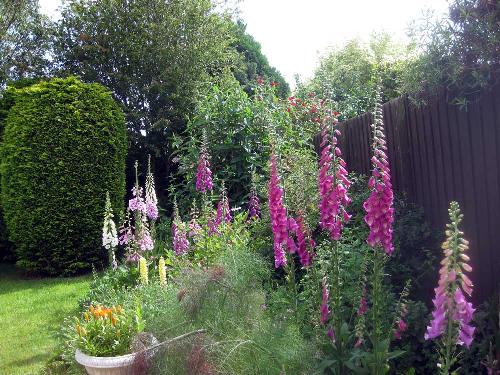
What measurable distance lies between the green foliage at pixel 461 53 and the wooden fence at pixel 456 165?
149 mm

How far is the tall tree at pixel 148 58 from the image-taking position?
1201 centimetres

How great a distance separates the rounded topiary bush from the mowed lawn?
1.99ft

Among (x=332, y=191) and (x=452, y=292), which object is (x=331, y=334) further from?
(x=452, y=292)

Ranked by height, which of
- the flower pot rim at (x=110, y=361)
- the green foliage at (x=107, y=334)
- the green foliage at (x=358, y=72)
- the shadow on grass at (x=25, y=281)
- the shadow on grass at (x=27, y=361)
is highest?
the green foliage at (x=358, y=72)

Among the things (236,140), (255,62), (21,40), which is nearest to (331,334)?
(236,140)

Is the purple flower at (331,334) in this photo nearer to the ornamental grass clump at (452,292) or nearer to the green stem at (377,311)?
the green stem at (377,311)

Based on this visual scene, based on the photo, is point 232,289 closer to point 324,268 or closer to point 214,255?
point 324,268

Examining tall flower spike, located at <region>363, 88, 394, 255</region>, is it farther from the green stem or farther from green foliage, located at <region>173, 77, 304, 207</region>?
green foliage, located at <region>173, 77, 304, 207</region>

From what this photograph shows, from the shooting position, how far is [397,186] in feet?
16.4

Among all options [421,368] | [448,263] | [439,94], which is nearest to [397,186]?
[439,94]

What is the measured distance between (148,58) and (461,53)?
9.44 metres

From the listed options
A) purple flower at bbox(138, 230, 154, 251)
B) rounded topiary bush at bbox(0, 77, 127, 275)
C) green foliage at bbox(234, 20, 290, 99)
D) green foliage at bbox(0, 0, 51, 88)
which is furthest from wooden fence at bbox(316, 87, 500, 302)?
green foliage at bbox(234, 20, 290, 99)

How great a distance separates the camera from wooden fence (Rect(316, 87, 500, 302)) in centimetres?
373

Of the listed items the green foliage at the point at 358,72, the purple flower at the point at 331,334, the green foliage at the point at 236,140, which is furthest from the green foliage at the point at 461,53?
the green foliage at the point at 358,72
